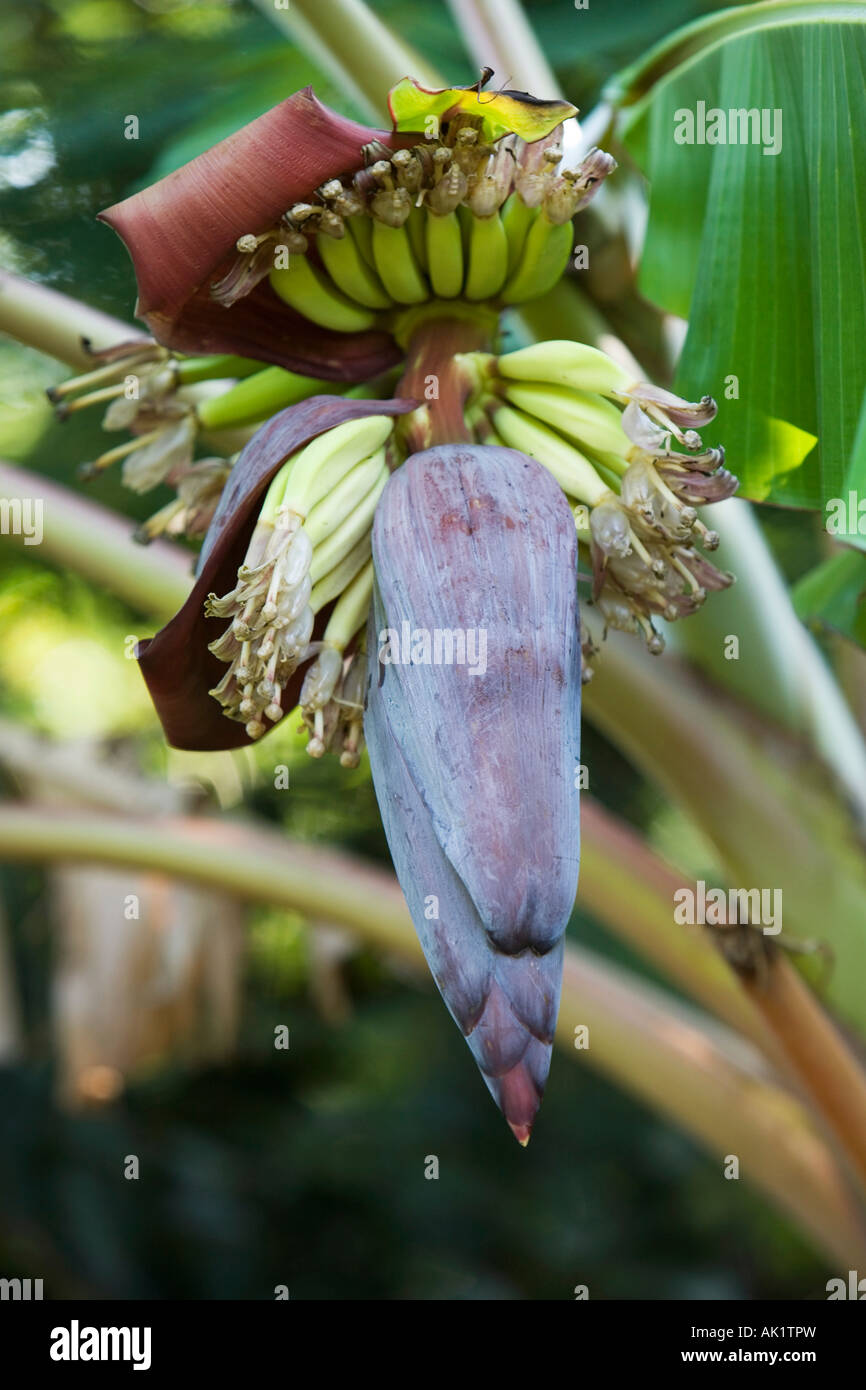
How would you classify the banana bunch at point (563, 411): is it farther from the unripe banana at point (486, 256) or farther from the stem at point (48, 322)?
the stem at point (48, 322)

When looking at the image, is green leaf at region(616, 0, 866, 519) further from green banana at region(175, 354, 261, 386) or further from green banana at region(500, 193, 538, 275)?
green banana at region(175, 354, 261, 386)

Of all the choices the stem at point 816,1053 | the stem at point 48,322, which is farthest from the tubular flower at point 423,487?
the stem at point 816,1053

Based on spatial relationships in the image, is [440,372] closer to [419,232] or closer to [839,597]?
[419,232]

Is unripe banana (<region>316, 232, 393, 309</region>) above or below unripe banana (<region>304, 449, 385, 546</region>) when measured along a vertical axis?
above

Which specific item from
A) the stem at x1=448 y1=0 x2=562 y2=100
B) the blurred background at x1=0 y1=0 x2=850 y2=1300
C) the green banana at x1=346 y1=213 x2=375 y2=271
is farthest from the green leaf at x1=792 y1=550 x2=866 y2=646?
the blurred background at x1=0 y1=0 x2=850 y2=1300

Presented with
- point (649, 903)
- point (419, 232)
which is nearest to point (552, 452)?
point (419, 232)

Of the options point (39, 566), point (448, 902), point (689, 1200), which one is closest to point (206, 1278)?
point (689, 1200)
